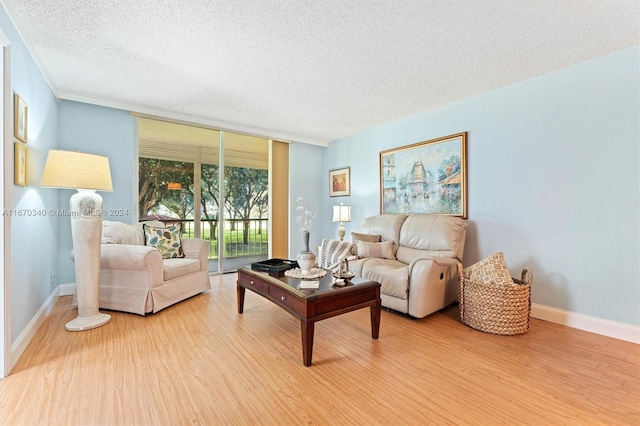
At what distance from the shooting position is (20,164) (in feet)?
6.76

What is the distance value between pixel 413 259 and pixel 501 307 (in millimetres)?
926

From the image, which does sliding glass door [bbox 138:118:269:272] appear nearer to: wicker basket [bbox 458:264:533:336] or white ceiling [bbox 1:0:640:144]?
white ceiling [bbox 1:0:640:144]

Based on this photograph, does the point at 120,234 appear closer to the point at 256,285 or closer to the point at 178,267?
the point at 178,267

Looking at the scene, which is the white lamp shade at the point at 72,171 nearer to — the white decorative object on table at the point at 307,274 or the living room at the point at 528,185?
the living room at the point at 528,185

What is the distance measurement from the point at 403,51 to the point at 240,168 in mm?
3202

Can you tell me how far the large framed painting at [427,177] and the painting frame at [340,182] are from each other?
0.80 meters

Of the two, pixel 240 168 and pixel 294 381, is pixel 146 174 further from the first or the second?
pixel 294 381

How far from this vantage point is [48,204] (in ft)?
9.54


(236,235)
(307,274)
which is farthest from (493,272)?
(236,235)

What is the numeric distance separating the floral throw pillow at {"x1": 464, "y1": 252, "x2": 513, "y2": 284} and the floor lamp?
3417mm

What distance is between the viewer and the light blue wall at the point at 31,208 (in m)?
2.00

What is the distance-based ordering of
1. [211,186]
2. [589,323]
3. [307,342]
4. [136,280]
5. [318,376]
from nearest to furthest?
[318,376] → [307,342] → [589,323] → [136,280] → [211,186]

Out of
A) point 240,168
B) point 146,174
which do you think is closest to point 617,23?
point 240,168

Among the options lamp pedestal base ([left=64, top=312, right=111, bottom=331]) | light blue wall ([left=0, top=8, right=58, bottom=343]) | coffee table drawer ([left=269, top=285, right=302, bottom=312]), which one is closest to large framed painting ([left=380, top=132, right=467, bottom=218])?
coffee table drawer ([left=269, top=285, right=302, bottom=312])
